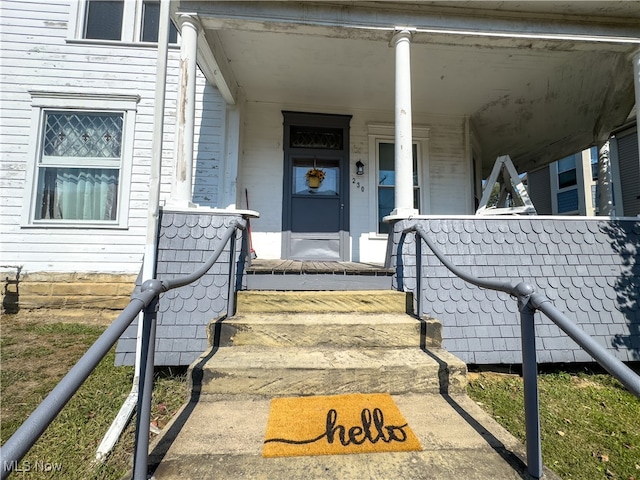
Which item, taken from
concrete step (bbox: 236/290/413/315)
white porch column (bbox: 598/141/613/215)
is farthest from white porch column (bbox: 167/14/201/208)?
white porch column (bbox: 598/141/613/215)

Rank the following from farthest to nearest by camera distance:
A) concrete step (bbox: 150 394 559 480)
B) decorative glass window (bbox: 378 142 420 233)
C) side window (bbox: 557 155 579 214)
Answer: side window (bbox: 557 155 579 214) < decorative glass window (bbox: 378 142 420 233) < concrete step (bbox: 150 394 559 480)

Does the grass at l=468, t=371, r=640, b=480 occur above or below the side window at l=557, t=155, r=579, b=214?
below

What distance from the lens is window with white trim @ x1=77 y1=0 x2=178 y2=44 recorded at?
480cm

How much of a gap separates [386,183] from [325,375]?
3899 millimetres

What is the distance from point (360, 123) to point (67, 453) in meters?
5.09

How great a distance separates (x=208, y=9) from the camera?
10.3 feet

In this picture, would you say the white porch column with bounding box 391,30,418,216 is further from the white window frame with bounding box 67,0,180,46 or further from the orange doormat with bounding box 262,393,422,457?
the white window frame with bounding box 67,0,180,46

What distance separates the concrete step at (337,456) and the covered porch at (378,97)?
190 centimetres

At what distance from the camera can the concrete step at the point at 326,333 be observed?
2.31 metres

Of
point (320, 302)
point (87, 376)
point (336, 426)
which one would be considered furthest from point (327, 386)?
point (87, 376)

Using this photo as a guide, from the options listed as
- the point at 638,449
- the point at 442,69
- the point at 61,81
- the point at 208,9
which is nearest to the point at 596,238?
the point at 638,449

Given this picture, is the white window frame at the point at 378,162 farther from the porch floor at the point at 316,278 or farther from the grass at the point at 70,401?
the grass at the point at 70,401

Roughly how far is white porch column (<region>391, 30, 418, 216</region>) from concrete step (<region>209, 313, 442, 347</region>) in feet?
3.84

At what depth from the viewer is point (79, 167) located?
4535 millimetres
